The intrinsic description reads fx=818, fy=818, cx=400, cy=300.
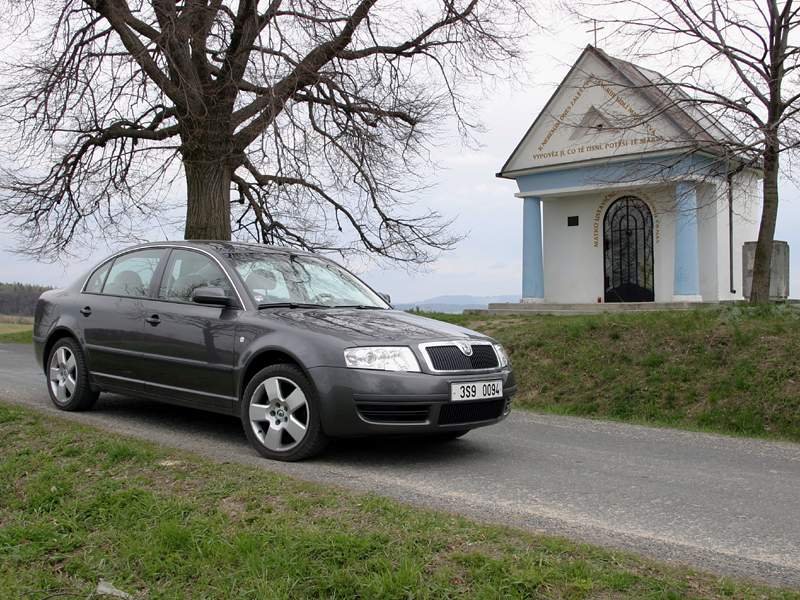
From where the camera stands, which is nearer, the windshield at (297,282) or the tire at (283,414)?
the tire at (283,414)

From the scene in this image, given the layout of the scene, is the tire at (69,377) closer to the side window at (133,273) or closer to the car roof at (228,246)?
the side window at (133,273)

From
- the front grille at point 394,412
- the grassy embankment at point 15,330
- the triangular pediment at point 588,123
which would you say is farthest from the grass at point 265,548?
the triangular pediment at point 588,123

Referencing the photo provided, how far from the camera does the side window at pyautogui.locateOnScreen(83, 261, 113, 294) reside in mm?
8148

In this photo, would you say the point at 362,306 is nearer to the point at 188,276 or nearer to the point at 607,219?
the point at 188,276

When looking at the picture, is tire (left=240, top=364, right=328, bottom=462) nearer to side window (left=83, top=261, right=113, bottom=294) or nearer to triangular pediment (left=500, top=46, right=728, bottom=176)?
side window (left=83, top=261, right=113, bottom=294)

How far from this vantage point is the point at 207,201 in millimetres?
15547

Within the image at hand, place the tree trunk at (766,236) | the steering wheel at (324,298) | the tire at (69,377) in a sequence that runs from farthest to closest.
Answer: the tree trunk at (766,236) → the tire at (69,377) → the steering wheel at (324,298)

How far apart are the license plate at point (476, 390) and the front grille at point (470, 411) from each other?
4 cm

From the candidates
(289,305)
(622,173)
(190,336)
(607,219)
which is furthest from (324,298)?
(607,219)

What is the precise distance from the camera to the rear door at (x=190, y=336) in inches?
256

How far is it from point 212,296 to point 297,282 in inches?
33.5

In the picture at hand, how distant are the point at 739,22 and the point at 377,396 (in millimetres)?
11699

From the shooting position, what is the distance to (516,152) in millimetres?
22953

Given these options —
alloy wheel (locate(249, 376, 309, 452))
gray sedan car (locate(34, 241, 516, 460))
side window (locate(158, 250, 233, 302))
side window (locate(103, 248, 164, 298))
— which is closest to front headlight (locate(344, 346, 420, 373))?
gray sedan car (locate(34, 241, 516, 460))
